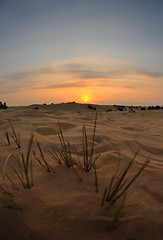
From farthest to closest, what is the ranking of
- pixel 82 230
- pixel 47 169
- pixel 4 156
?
1. pixel 4 156
2. pixel 47 169
3. pixel 82 230

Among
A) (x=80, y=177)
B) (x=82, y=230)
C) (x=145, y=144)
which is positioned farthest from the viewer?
(x=145, y=144)

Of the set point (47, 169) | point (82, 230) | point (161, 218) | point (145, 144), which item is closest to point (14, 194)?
point (47, 169)

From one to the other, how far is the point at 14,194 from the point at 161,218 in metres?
0.78

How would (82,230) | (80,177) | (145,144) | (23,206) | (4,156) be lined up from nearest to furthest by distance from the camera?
1. (82,230)
2. (23,206)
3. (80,177)
4. (4,156)
5. (145,144)

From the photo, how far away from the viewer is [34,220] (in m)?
0.83

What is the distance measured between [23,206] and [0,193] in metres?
0.20

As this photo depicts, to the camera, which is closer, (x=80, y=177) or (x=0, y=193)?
(x=0, y=193)

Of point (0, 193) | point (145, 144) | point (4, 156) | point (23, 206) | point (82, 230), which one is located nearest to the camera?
point (82, 230)

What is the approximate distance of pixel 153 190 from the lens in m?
1.10

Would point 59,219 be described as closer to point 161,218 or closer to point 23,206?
point 23,206

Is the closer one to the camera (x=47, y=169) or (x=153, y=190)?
(x=153, y=190)

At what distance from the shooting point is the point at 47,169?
51.8 inches

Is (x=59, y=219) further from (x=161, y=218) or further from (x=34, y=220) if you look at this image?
(x=161, y=218)

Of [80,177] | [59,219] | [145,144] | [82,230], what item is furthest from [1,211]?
[145,144]
